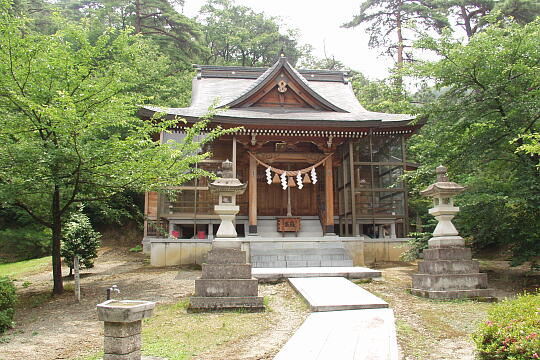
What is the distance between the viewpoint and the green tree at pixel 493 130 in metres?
8.80

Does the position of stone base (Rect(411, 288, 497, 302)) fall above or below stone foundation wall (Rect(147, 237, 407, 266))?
below

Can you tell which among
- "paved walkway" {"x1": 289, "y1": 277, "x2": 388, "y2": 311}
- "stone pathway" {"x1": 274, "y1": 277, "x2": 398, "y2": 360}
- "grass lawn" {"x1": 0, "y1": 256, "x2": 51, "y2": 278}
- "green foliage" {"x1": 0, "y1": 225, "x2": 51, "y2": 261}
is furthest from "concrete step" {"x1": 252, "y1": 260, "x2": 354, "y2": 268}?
"green foliage" {"x1": 0, "y1": 225, "x2": 51, "y2": 261}

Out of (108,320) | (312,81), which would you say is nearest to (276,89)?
(312,81)

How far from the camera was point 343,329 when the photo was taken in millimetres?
5660

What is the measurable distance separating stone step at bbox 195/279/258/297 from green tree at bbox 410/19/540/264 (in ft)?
17.3

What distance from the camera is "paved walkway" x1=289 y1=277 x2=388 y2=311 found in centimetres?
706

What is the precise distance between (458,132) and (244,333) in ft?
24.7

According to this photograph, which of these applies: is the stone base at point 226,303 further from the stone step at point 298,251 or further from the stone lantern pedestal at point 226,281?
the stone step at point 298,251

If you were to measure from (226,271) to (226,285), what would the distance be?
269 millimetres

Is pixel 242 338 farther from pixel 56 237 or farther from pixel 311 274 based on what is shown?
pixel 56 237

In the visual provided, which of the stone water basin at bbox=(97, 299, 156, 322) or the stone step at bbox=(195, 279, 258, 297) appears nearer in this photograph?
the stone water basin at bbox=(97, 299, 156, 322)

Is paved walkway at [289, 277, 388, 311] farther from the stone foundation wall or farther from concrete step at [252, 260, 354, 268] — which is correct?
the stone foundation wall

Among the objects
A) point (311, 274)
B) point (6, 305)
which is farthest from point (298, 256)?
point (6, 305)

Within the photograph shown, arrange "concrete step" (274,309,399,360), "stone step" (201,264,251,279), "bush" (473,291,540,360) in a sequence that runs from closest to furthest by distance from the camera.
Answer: "bush" (473,291,540,360) < "concrete step" (274,309,399,360) < "stone step" (201,264,251,279)
